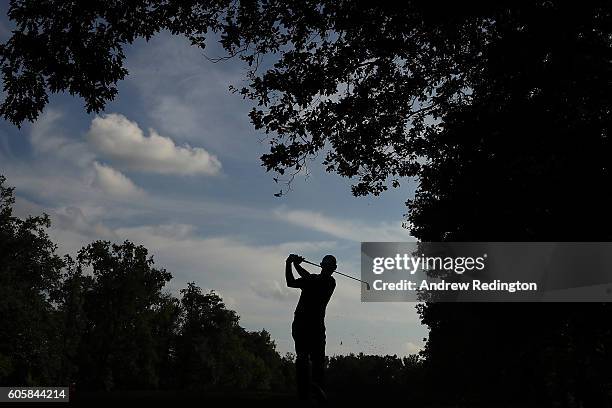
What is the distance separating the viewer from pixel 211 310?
84.4m

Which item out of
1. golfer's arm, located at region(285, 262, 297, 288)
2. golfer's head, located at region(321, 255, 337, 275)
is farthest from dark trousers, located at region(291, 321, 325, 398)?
golfer's head, located at region(321, 255, 337, 275)

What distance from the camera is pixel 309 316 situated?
10.2 meters

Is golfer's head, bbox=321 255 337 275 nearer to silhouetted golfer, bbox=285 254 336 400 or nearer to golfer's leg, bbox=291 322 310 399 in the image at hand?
silhouetted golfer, bbox=285 254 336 400

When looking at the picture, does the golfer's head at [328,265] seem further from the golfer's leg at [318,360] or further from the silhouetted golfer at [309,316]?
the golfer's leg at [318,360]

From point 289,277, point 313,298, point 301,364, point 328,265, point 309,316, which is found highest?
point 328,265

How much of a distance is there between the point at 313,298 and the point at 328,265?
22.0 inches

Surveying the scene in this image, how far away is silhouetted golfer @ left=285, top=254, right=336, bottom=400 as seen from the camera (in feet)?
33.2

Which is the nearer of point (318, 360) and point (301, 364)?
point (301, 364)

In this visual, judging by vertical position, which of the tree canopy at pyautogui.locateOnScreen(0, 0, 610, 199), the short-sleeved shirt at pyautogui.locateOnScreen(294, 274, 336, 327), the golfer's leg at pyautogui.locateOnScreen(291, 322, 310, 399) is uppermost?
the tree canopy at pyautogui.locateOnScreen(0, 0, 610, 199)

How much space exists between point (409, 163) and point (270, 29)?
17.1 feet

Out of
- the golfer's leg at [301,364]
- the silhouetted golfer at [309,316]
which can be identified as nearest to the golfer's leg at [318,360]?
the silhouetted golfer at [309,316]

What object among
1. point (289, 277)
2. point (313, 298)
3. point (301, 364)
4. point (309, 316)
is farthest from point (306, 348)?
point (289, 277)

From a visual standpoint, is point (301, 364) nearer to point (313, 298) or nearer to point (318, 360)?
point (318, 360)

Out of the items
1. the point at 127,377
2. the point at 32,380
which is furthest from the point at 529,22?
the point at 127,377
